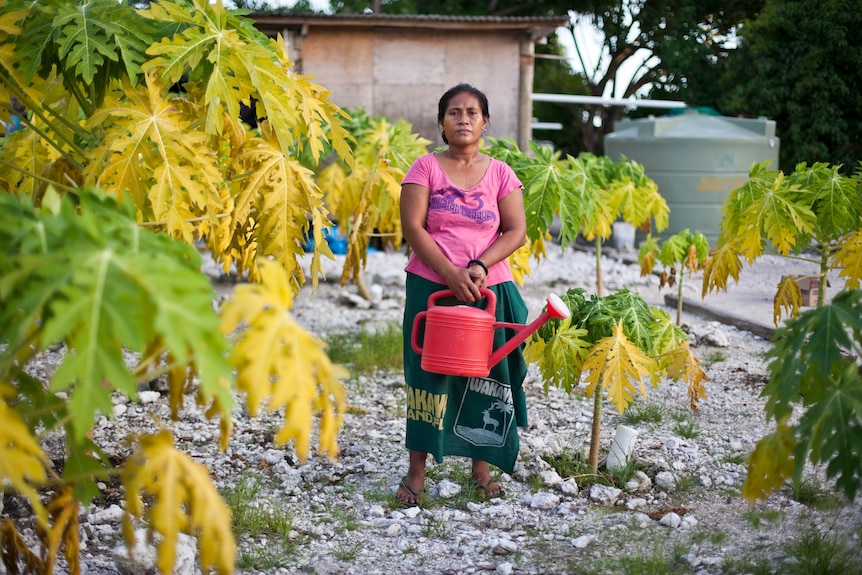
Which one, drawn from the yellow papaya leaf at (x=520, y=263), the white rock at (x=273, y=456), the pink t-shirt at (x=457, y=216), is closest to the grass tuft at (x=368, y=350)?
the yellow papaya leaf at (x=520, y=263)

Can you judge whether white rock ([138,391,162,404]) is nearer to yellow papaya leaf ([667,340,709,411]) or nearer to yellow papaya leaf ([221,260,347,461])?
yellow papaya leaf ([667,340,709,411])

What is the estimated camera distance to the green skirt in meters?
3.32

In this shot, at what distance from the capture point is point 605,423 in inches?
173

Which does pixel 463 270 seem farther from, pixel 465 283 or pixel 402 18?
pixel 402 18

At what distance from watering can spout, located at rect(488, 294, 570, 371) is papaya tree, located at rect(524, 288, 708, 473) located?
0.36 m

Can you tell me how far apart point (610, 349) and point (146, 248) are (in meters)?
2.03

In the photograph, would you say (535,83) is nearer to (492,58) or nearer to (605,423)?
(492,58)

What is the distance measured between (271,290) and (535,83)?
62.3ft

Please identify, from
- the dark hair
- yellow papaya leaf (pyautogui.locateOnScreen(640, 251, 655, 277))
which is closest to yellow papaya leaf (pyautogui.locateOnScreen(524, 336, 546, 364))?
the dark hair

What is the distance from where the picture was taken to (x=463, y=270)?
10.3ft

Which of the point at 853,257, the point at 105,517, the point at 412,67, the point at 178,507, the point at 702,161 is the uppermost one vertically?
the point at 412,67

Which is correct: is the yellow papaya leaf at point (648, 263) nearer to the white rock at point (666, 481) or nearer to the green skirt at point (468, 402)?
the white rock at point (666, 481)

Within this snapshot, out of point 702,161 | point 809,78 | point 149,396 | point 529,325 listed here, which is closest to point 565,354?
point 529,325

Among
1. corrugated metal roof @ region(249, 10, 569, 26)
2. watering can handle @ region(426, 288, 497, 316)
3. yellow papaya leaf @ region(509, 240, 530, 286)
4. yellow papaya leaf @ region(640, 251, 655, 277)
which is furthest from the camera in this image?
corrugated metal roof @ region(249, 10, 569, 26)
